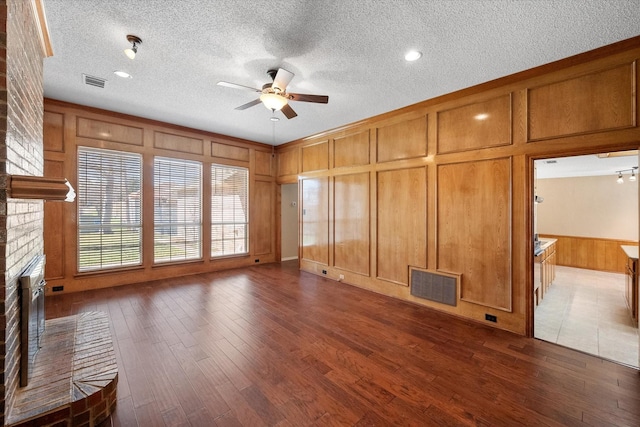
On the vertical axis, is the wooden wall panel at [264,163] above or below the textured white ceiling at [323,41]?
below

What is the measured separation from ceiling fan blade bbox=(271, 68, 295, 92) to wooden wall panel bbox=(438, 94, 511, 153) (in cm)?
224

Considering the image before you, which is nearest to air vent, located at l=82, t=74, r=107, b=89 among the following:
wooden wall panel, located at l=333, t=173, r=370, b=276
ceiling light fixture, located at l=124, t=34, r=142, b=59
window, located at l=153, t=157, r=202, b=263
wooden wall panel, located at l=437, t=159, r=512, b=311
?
ceiling light fixture, located at l=124, t=34, r=142, b=59

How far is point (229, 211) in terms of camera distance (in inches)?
241

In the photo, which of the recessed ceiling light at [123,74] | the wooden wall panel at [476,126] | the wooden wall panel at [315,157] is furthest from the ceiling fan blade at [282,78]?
the wooden wall panel at [315,157]

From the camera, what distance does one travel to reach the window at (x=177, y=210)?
5.13 meters

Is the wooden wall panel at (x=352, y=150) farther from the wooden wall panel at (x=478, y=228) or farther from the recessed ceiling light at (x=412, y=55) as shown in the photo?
the recessed ceiling light at (x=412, y=55)

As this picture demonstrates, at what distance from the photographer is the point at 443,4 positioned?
2.00 m

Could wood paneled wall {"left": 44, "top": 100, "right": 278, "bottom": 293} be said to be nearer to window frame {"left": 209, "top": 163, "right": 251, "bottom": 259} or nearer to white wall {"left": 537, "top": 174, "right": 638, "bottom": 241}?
window frame {"left": 209, "top": 163, "right": 251, "bottom": 259}

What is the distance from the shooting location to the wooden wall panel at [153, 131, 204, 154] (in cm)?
508

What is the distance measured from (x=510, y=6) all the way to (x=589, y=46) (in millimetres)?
1180

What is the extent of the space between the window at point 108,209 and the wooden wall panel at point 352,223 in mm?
3719

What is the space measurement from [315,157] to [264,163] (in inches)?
63.8

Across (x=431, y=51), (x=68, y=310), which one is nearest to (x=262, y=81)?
(x=431, y=51)

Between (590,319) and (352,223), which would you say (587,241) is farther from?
(352,223)
